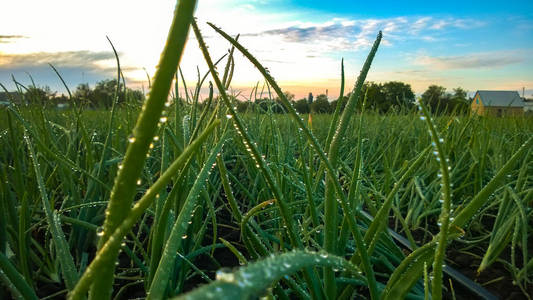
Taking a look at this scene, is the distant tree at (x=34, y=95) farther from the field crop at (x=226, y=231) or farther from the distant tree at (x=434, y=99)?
the distant tree at (x=434, y=99)

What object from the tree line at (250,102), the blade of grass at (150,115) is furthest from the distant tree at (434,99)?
the blade of grass at (150,115)

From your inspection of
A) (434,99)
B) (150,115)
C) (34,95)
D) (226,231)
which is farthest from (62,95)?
(434,99)

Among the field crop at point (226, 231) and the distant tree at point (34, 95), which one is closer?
the field crop at point (226, 231)

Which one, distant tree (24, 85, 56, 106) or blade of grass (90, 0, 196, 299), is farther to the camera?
distant tree (24, 85, 56, 106)

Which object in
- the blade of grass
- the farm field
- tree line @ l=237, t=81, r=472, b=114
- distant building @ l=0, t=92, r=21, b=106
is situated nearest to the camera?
the blade of grass

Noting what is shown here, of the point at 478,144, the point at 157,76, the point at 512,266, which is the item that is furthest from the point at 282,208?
the point at 478,144

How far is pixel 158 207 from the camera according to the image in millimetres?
804

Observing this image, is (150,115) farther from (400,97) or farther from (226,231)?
(400,97)

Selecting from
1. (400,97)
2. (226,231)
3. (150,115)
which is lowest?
(226,231)

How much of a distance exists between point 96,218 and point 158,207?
488 millimetres

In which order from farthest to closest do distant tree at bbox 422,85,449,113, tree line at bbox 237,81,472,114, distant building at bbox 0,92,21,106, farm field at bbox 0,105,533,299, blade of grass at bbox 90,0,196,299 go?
distant tree at bbox 422,85,449,113 < tree line at bbox 237,81,472,114 < distant building at bbox 0,92,21,106 < farm field at bbox 0,105,533,299 < blade of grass at bbox 90,0,196,299

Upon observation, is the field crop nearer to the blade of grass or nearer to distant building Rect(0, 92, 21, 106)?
the blade of grass

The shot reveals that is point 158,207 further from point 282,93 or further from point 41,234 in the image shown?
point 41,234

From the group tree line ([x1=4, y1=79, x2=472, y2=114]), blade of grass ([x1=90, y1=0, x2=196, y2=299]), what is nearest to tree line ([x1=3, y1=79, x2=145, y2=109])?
tree line ([x1=4, y1=79, x2=472, y2=114])
